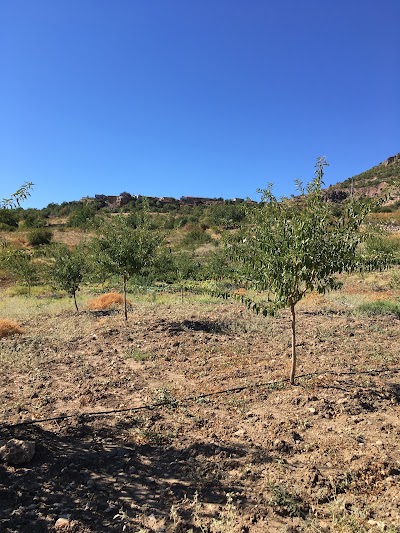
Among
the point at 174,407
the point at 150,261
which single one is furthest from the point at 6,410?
the point at 150,261

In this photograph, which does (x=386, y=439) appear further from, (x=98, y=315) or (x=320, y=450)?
(x=98, y=315)

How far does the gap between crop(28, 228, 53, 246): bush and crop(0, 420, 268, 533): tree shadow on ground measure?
50.6m

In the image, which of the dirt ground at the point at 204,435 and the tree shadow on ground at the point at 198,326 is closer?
the dirt ground at the point at 204,435

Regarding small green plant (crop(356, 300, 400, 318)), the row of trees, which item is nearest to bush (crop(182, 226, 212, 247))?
small green plant (crop(356, 300, 400, 318))

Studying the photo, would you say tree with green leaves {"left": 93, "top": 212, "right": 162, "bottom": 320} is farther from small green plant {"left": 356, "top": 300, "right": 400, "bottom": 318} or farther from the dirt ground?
small green plant {"left": 356, "top": 300, "right": 400, "bottom": 318}

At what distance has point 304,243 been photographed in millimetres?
6414

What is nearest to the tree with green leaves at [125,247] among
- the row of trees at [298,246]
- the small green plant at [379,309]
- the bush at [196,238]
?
the row of trees at [298,246]

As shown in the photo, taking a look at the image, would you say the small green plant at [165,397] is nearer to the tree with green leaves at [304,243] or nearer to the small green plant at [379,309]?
the tree with green leaves at [304,243]

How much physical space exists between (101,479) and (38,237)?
52.9m

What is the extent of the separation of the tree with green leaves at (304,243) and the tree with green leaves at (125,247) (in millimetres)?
7488

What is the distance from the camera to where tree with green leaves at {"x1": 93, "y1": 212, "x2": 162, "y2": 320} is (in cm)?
1414

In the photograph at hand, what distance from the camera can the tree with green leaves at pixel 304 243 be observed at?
672 cm

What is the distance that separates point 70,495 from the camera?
4.57m

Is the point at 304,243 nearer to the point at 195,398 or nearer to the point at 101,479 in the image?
the point at 195,398
